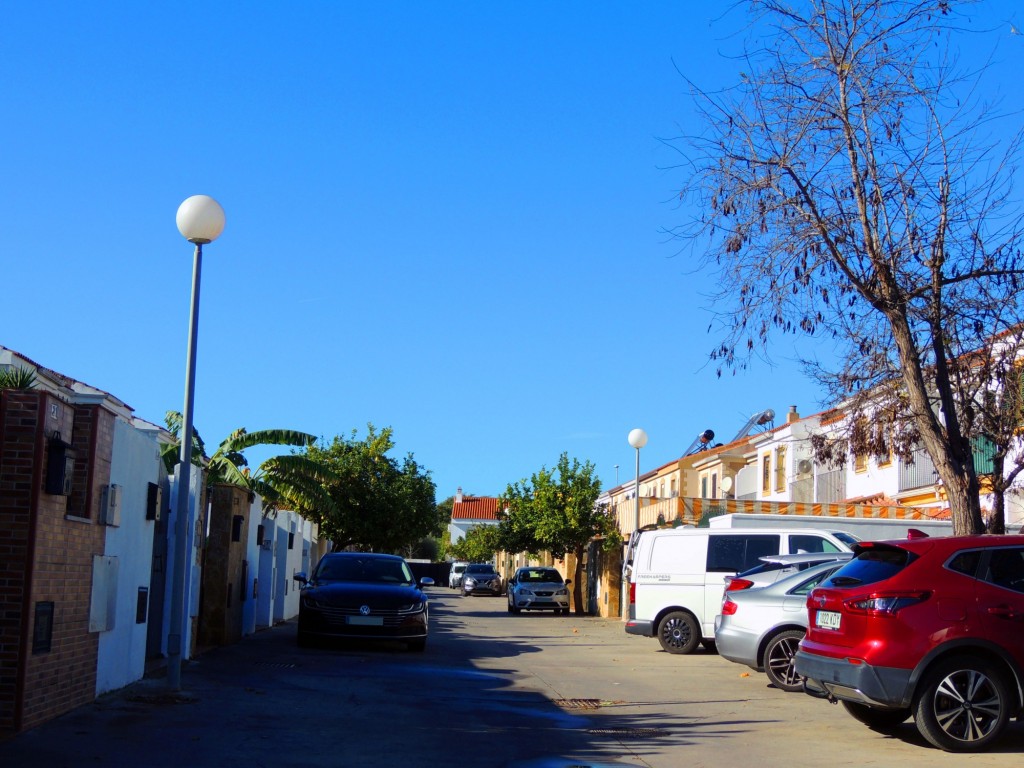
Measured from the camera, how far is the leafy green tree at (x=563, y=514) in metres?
42.6

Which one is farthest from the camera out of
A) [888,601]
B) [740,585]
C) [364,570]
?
[364,570]

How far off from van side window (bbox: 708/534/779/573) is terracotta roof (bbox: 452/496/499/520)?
10446cm

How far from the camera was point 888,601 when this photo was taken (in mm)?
9000

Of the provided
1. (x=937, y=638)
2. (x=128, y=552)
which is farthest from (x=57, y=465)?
(x=937, y=638)

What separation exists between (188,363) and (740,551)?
1073 centimetres

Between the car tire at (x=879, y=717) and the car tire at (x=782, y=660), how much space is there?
9.95ft

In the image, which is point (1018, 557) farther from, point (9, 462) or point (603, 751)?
point (9, 462)

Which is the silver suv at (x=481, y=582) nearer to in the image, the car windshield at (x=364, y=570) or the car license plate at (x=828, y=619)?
the car windshield at (x=364, y=570)

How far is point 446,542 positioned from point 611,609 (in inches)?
3704

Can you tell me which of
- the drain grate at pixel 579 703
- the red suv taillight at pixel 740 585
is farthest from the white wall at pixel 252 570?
the drain grate at pixel 579 703

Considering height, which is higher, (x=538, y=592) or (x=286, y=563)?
(x=286, y=563)

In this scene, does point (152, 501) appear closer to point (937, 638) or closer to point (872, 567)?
point (872, 567)

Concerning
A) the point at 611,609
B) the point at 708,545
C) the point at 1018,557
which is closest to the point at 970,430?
the point at 708,545

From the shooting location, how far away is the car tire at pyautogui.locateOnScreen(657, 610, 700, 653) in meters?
19.4
